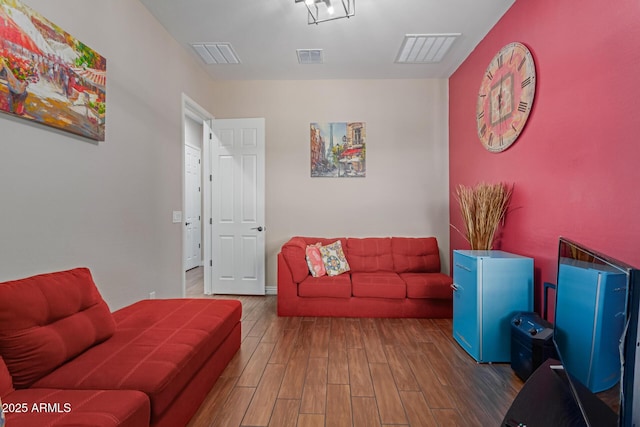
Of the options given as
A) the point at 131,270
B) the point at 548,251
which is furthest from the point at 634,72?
the point at 131,270

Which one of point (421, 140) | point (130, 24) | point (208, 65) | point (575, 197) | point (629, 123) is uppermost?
point (208, 65)

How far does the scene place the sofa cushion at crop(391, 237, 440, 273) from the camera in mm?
3770

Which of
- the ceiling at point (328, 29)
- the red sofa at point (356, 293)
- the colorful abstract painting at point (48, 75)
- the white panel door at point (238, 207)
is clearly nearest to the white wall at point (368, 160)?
the white panel door at point (238, 207)

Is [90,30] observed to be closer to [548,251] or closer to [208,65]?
[208,65]

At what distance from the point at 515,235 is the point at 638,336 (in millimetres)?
2105

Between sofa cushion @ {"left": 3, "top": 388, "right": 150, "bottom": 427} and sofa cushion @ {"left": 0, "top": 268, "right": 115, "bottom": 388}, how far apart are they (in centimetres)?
13

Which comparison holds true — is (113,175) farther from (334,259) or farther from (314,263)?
(334,259)

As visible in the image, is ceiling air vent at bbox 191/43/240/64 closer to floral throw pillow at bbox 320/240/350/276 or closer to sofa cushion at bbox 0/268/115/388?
floral throw pillow at bbox 320/240/350/276

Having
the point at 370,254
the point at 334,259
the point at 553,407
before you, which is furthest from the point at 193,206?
the point at 553,407

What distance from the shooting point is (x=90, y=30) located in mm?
2053

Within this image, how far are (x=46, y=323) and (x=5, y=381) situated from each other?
10.7 inches

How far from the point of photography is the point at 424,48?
3262mm

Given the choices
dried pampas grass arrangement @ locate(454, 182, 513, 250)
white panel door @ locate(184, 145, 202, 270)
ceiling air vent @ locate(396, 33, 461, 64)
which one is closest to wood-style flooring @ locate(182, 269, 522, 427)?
dried pampas grass arrangement @ locate(454, 182, 513, 250)

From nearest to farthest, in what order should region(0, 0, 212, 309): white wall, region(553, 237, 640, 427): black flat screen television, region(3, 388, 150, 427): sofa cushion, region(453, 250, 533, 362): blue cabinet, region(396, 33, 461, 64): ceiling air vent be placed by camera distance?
region(553, 237, 640, 427): black flat screen television → region(3, 388, 150, 427): sofa cushion → region(0, 0, 212, 309): white wall → region(453, 250, 533, 362): blue cabinet → region(396, 33, 461, 64): ceiling air vent
